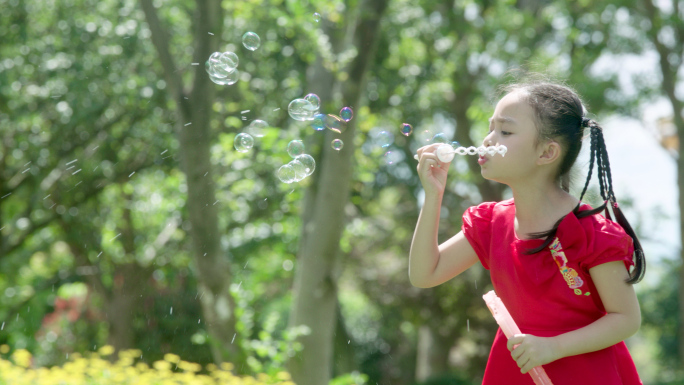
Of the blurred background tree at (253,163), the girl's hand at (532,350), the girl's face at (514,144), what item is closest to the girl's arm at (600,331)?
the girl's hand at (532,350)

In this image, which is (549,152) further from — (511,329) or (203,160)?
(203,160)

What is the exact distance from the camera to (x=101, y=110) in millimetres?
6703

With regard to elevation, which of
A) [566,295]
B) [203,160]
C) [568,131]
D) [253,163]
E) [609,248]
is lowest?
[253,163]

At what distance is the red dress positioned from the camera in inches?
59.9

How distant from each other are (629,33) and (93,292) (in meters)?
8.51

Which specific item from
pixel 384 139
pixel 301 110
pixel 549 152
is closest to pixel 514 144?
pixel 549 152

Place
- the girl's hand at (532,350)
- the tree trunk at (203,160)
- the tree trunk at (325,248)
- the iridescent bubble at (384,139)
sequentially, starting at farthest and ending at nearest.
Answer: the tree trunk at (325,248) → the tree trunk at (203,160) → the iridescent bubble at (384,139) → the girl's hand at (532,350)

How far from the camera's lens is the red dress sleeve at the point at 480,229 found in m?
1.79

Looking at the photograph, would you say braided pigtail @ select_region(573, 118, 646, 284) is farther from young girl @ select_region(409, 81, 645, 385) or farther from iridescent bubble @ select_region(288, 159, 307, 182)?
iridescent bubble @ select_region(288, 159, 307, 182)

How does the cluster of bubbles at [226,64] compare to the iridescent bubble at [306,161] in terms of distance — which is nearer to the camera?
the iridescent bubble at [306,161]

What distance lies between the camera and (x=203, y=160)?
4180 mm

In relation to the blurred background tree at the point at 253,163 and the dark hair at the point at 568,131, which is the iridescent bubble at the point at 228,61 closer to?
the blurred background tree at the point at 253,163

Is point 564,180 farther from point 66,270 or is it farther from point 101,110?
point 66,270

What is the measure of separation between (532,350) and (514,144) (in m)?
0.49
